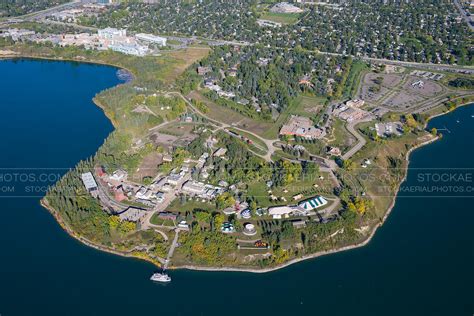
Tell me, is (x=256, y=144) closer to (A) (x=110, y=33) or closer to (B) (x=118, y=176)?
(B) (x=118, y=176)

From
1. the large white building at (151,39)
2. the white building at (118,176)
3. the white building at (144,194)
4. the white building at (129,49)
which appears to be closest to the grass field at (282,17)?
the large white building at (151,39)

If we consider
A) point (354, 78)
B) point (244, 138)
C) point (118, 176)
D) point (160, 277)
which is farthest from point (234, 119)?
point (160, 277)

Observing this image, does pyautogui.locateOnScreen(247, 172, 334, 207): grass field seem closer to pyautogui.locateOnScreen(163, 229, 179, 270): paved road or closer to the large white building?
pyautogui.locateOnScreen(163, 229, 179, 270): paved road

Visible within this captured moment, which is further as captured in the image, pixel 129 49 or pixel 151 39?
pixel 151 39

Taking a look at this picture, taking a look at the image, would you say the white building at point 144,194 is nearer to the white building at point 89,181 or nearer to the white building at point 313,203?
the white building at point 89,181

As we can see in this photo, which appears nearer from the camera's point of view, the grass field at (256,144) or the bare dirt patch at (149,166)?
the bare dirt patch at (149,166)
